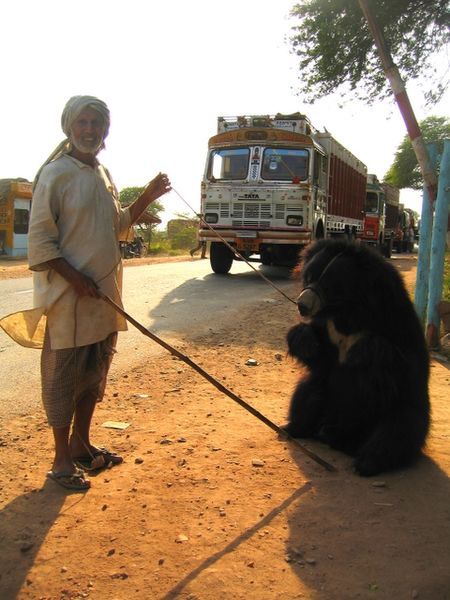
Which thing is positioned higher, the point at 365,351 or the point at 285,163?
the point at 285,163

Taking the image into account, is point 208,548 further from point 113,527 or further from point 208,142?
point 208,142

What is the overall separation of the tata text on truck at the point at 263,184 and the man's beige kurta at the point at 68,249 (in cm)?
926

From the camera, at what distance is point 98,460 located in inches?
123

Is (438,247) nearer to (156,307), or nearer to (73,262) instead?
(156,307)

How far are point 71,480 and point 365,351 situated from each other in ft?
5.42

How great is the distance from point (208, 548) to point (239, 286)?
9390 mm

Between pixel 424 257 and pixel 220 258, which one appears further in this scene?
pixel 220 258

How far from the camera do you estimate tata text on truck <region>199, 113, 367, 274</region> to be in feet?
39.6

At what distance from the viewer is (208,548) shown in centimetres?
238

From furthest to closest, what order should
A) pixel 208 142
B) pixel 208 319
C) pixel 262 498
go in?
pixel 208 142
pixel 208 319
pixel 262 498

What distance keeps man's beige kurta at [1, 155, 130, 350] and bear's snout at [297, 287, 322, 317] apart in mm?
999

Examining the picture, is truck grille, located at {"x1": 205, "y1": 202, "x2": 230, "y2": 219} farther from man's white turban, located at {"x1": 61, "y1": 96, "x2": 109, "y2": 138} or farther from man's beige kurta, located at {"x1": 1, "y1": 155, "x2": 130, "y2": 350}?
man's white turban, located at {"x1": 61, "y1": 96, "x2": 109, "y2": 138}

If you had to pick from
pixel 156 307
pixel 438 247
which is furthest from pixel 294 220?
pixel 438 247

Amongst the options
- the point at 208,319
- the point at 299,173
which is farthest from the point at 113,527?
the point at 299,173
